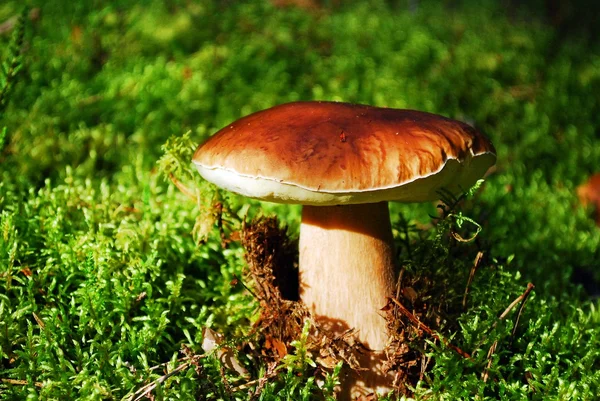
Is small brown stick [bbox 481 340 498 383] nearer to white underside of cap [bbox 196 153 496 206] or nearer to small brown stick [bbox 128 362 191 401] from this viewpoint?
white underside of cap [bbox 196 153 496 206]

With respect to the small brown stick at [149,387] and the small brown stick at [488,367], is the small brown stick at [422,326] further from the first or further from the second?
the small brown stick at [149,387]

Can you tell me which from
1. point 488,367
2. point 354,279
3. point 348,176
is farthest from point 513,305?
point 348,176

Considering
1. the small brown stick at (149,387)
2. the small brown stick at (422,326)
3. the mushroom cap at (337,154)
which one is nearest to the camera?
the mushroom cap at (337,154)

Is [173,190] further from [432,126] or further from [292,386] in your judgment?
[432,126]

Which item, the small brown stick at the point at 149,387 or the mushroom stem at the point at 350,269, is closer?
the small brown stick at the point at 149,387

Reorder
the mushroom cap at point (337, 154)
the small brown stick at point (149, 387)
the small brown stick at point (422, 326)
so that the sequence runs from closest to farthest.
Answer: the mushroom cap at point (337, 154) → the small brown stick at point (149, 387) → the small brown stick at point (422, 326)

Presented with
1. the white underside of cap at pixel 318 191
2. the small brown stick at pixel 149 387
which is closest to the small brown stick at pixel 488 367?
the white underside of cap at pixel 318 191

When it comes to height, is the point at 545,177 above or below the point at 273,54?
below

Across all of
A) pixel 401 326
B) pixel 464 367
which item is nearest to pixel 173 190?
pixel 401 326
